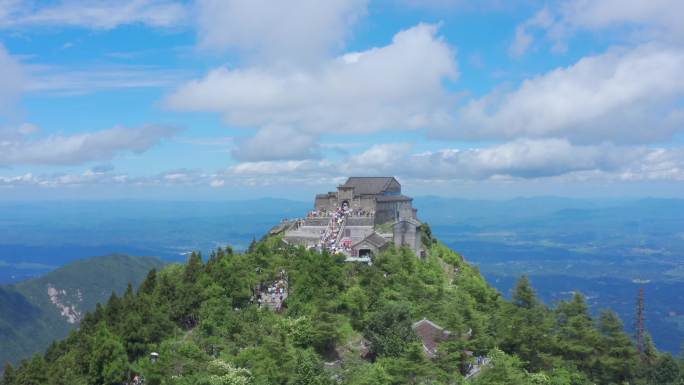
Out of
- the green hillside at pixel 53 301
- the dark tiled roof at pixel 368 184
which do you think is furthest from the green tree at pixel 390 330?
the green hillside at pixel 53 301

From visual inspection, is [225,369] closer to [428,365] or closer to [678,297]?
[428,365]

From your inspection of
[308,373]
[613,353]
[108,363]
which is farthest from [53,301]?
[613,353]

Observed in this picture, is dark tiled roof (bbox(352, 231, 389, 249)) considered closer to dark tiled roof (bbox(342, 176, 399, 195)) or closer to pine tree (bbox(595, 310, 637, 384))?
dark tiled roof (bbox(342, 176, 399, 195))

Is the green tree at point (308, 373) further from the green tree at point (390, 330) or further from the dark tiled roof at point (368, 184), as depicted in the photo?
the dark tiled roof at point (368, 184)

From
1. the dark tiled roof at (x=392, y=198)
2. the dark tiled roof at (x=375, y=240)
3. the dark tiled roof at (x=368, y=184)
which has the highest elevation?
the dark tiled roof at (x=368, y=184)

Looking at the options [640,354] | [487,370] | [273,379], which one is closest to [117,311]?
[273,379]

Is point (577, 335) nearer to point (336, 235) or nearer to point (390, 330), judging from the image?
point (390, 330)

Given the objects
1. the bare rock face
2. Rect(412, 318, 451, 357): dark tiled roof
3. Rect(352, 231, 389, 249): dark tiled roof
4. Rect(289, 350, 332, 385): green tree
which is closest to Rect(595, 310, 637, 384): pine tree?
Rect(412, 318, 451, 357): dark tiled roof
